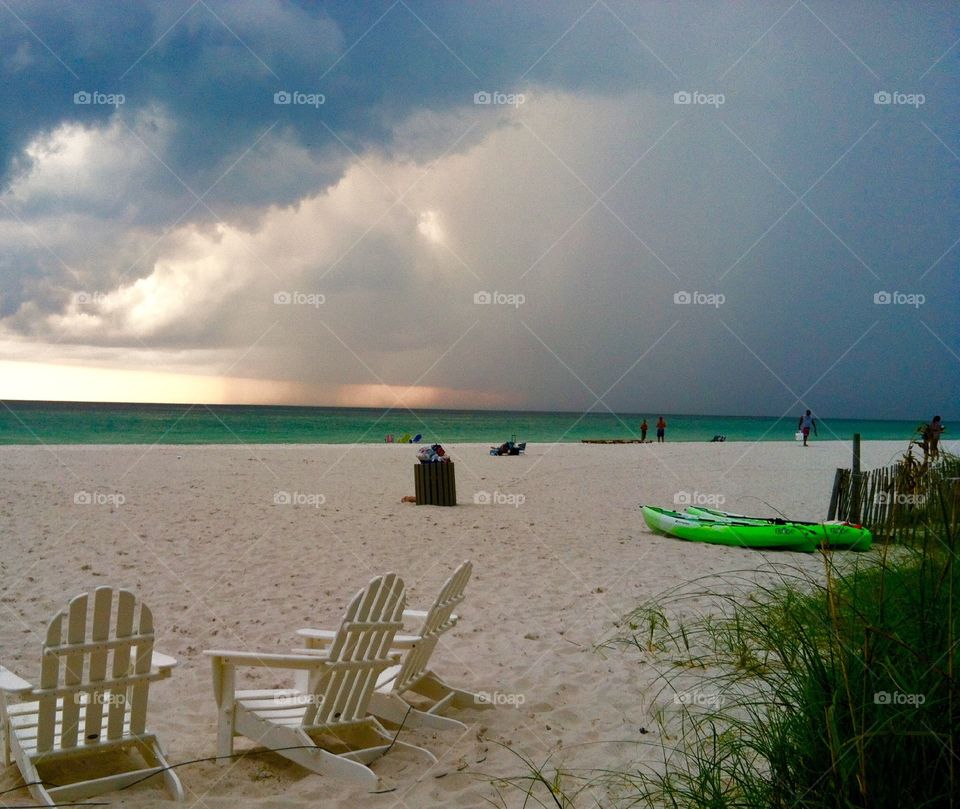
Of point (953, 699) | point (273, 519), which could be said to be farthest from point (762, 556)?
point (953, 699)

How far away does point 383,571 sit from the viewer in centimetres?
882

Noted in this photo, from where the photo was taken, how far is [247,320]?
43969 mm
